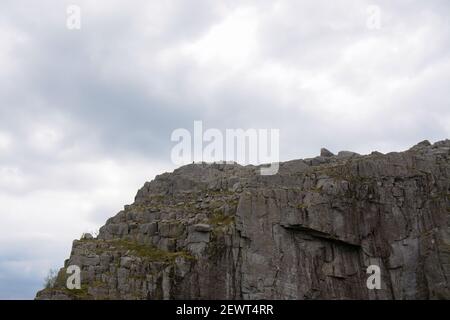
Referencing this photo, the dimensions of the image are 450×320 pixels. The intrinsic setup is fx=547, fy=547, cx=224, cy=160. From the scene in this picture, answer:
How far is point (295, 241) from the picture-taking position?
83750mm

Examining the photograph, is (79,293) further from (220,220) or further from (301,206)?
(301,206)

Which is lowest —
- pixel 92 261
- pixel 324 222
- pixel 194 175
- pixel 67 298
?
pixel 67 298

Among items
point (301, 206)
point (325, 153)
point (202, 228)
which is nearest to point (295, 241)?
point (301, 206)

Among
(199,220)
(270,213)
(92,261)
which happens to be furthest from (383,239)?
(92,261)

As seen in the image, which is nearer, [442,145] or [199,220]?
[199,220]

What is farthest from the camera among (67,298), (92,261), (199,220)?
(199,220)

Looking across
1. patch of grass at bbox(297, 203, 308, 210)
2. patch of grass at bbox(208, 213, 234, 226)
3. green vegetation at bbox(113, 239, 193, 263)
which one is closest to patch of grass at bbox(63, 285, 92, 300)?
green vegetation at bbox(113, 239, 193, 263)

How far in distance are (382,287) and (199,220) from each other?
2970 cm

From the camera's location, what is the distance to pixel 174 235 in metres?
86.1

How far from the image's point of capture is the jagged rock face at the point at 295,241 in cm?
7925

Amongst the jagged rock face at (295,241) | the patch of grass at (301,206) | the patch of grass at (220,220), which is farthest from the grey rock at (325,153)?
the patch of grass at (220,220)

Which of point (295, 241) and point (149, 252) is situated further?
point (295, 241)

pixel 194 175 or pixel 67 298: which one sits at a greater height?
pixel 194 175

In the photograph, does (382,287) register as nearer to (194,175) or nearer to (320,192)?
(320,192)
